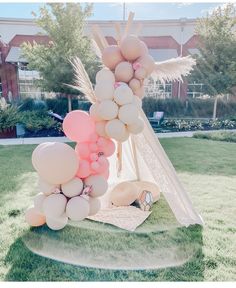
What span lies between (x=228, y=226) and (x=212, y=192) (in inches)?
51.6

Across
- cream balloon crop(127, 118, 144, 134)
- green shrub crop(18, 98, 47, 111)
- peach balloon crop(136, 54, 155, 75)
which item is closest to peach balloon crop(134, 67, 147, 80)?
peach balloon crop(136, 54, 155, 75)

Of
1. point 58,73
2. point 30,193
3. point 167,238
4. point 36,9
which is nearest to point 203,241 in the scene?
point 167,238

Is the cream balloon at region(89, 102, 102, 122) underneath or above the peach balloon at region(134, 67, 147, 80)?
underneath

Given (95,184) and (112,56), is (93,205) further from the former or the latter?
(112,56)

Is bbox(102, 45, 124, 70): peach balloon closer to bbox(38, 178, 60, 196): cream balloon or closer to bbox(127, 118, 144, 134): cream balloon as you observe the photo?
bbox(127, 118, 144, 134): cream balloon

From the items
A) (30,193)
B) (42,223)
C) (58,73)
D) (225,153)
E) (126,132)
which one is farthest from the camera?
(58,73)

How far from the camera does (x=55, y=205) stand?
285 cm

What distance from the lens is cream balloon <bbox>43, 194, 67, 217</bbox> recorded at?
286 centimetres

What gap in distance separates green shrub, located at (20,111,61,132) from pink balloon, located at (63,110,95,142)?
734 cm

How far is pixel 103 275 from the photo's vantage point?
2668 mm

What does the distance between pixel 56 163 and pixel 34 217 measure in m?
1.00

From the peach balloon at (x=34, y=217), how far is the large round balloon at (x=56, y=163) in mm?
691

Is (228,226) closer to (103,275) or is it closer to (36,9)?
(103,275)

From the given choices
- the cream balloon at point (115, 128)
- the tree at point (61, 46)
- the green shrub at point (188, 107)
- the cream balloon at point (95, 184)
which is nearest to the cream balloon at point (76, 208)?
the cream balloon at point (95, 184)
